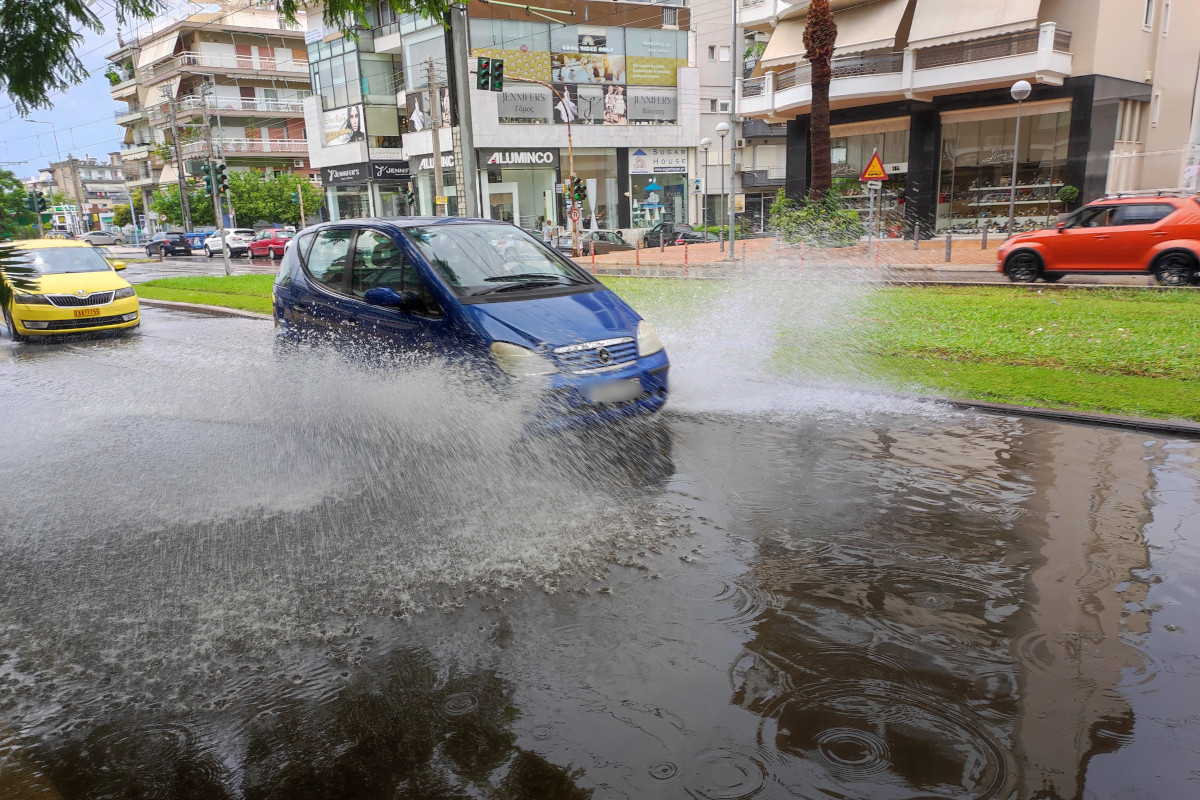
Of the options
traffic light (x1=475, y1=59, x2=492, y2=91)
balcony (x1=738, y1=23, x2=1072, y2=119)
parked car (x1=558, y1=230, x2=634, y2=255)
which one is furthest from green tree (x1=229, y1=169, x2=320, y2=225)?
traffic light (x1=475, y1=59, x2=492, y2=91)

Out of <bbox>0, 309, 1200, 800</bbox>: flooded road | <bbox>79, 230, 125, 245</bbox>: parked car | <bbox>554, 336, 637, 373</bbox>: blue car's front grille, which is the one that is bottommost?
<bbox>0, 309, 1200, 800</bbox>: flooded road

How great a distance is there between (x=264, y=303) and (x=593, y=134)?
3216 cm

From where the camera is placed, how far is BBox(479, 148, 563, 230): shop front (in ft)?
145

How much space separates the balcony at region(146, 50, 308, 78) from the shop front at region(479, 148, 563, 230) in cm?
3077

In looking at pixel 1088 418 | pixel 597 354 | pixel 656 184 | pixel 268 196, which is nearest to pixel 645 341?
pixel 597 354

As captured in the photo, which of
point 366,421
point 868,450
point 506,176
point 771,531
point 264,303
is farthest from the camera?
point 506,176

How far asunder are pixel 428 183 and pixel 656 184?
515 inches

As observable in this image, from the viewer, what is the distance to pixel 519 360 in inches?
231

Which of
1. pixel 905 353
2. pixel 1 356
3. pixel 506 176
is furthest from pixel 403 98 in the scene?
pixel 905 353

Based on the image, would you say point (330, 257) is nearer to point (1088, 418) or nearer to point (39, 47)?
point (39, 47)

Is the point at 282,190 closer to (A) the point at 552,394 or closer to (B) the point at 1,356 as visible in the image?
(B) the point at 1,356

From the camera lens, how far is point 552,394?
575cm

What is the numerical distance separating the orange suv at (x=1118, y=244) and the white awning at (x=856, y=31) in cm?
1514

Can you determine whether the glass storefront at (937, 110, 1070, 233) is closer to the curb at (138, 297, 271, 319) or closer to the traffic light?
the traffic light
